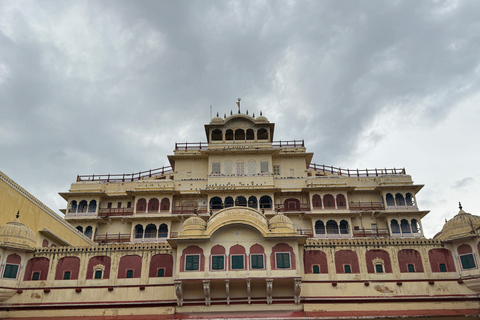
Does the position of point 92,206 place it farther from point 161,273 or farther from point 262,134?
point 161,273

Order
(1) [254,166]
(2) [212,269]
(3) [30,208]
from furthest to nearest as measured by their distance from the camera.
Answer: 1. (1) [254,166]
2. (3) [30,208]
3. (2) [212,269]

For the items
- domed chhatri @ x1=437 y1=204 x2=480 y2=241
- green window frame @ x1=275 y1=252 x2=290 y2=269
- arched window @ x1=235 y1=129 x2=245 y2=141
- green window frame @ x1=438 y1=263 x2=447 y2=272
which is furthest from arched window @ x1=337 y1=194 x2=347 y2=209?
green window frame @ x1=275 y1=252 x2=290 y2=269

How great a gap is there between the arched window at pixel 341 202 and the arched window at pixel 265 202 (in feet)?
24.6

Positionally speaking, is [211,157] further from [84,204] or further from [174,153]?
[84,204]

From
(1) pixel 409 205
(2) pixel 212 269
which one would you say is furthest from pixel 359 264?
(1) pixel 409 205

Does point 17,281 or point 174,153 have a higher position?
point 174,153

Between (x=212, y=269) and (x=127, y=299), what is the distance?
5.86 m

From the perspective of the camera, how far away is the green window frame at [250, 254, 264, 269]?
2544cm

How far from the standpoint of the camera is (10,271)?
25.5 meters

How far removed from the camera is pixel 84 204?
4609 cm

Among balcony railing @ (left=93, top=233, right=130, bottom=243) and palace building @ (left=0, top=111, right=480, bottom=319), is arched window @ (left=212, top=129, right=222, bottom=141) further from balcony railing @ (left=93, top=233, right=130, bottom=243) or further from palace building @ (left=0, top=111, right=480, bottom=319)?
palace building @ (left=0, top=111, right=480, bottom=319)

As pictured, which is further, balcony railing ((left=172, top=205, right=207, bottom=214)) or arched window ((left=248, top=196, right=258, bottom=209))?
balcony railing ((left=172, top=205, right=207, bottom=214))

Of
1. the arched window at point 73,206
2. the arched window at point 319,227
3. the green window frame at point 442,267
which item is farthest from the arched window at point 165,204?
the green window frame at point 442,267

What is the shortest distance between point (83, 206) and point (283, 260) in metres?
29.0
